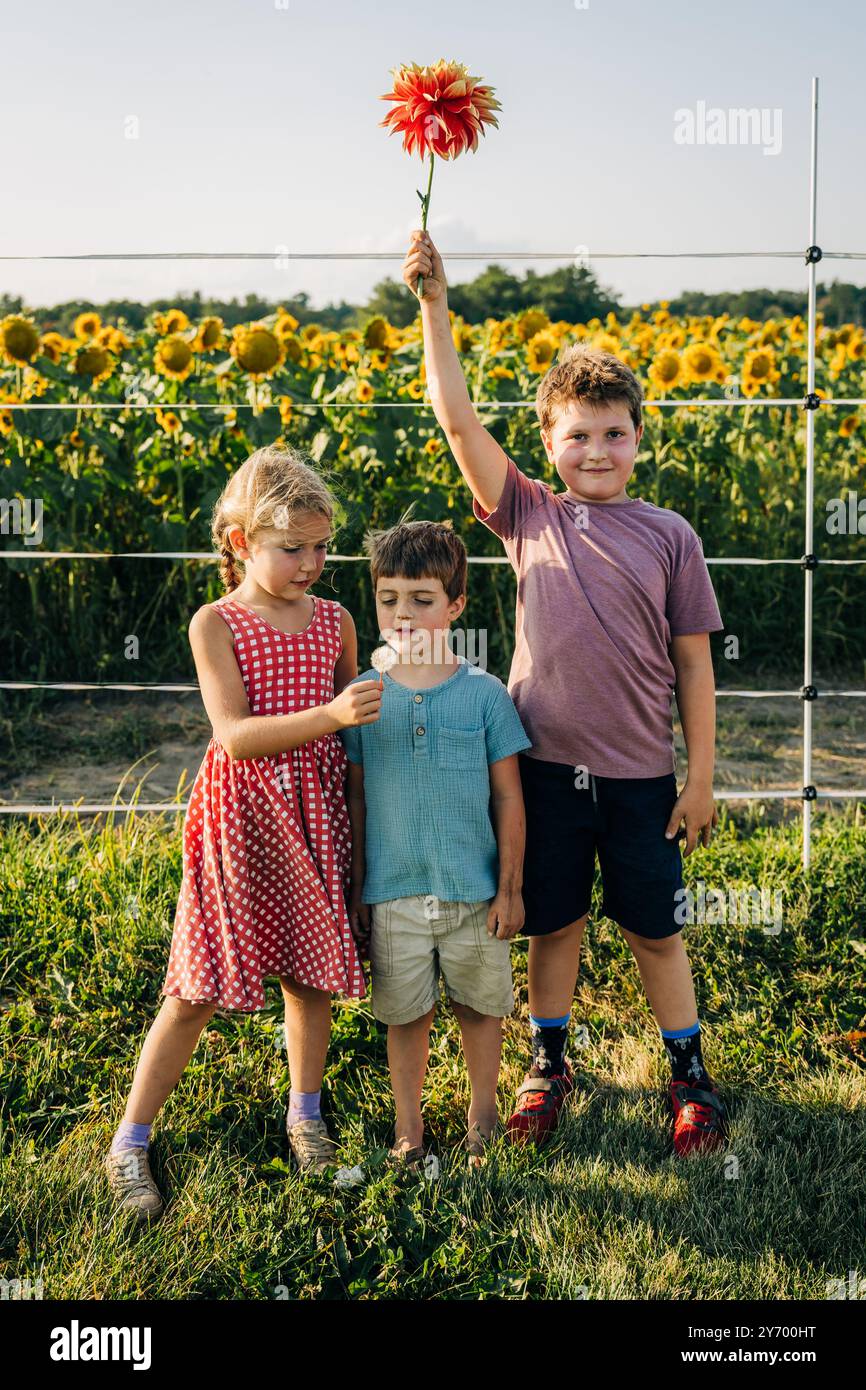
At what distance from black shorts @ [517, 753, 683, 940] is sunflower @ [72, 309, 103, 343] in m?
4.68

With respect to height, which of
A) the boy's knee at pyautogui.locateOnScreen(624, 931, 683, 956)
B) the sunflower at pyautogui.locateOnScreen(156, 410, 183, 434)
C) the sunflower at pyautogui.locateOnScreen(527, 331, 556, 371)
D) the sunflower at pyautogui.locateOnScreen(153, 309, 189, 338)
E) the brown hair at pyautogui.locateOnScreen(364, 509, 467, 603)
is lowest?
the boy's knee at pyautogui.locateOnScreen(624, 931, 683, 956)

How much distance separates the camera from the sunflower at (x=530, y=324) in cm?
586

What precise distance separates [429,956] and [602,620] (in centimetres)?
69

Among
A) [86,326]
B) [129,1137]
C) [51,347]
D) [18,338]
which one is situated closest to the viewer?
[129,1137]

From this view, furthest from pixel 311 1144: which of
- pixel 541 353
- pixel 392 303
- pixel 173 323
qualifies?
pixel 392 303

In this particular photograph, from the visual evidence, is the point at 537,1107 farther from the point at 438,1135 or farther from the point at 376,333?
the point at 376,333

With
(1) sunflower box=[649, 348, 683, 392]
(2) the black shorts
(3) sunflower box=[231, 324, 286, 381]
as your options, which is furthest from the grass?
(1) sunflower box=[649, 348, 683, 392]

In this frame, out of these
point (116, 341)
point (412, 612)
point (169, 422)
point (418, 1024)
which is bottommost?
point (418, 1024)

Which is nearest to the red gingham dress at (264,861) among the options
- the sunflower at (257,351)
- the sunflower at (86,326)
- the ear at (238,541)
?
the ear at (238,541)

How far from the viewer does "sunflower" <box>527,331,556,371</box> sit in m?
5.66

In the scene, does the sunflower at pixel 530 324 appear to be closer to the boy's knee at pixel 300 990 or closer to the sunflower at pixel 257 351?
the sunflower at pixel 257 351

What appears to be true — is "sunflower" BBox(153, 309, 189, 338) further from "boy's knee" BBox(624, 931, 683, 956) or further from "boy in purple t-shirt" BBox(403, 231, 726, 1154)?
"boy's knee" BBox(624, 931, 683, 956)

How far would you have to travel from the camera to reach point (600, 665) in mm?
2457

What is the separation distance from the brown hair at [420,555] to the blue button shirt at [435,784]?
0.62 ft
